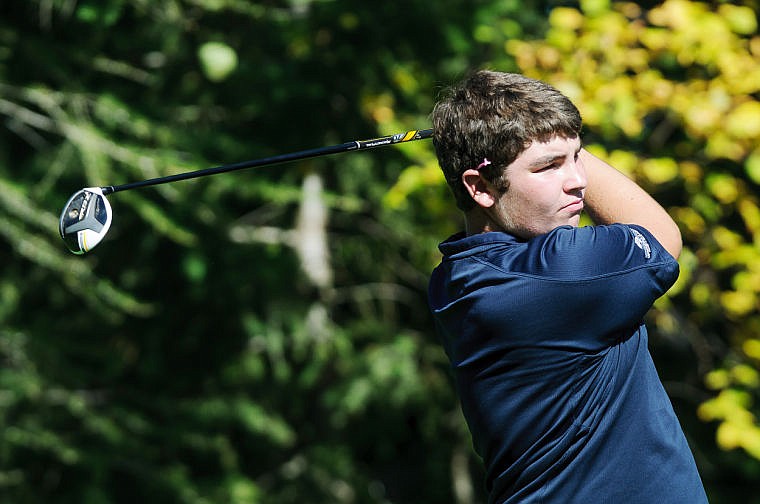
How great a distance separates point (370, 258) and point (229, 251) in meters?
1.71

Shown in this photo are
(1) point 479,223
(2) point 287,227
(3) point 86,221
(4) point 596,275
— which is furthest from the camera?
(2) point 287,227

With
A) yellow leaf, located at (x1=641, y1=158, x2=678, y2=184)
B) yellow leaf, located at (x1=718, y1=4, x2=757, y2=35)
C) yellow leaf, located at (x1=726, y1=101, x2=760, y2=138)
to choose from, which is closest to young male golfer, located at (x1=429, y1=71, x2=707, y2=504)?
yellow leaf, located at (x1=726, y1=101, x2=760, y2=138)

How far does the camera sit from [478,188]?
212 cm

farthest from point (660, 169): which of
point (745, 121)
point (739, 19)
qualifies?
point (739, 19)

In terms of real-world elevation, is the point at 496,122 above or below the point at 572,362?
above

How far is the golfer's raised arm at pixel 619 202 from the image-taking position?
2158mm

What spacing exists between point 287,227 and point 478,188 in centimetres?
572

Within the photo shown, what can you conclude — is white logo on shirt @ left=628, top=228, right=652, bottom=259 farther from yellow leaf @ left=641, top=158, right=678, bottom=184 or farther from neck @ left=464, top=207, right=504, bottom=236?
yellow leaf @ left=641, top=158, right=678, bottom=184

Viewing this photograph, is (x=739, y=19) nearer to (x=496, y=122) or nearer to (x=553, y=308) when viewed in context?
(x=496, y=122)

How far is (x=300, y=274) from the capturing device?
7.29 meters

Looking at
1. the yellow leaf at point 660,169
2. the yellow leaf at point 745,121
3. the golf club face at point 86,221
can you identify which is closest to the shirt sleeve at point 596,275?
the golf club face at point 86,221

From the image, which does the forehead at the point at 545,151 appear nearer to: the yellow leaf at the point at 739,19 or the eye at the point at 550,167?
the eye at the point at 550,167

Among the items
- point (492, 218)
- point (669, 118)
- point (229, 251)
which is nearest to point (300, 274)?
point (229, 251)

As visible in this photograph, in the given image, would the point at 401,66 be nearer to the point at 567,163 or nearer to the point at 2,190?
the point at 2,190
